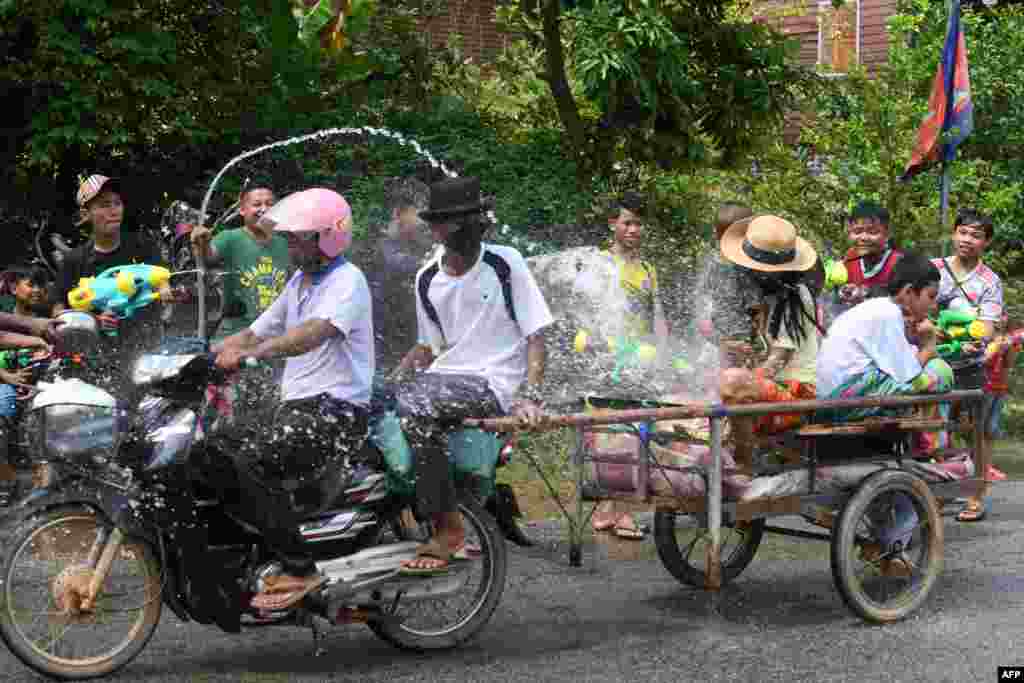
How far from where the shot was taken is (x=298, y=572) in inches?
235

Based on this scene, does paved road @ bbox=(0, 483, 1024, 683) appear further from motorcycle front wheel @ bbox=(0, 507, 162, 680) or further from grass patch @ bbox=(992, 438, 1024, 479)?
grass patch @ bbox=(992, 438, 1024, 479)

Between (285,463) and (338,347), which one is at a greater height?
(338,347)

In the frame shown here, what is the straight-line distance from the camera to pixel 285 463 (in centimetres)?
595

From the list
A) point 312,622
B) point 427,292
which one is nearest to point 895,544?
point 427,292

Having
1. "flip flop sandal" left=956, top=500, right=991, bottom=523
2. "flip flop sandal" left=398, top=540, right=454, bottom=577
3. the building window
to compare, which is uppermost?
"flip flop sandal" left=398, top=540, right=454, bottom=577

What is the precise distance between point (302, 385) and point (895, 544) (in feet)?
9.36

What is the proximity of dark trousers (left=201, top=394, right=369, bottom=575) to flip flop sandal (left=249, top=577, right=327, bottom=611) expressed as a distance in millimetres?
60

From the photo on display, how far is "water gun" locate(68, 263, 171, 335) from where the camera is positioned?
7.34 m

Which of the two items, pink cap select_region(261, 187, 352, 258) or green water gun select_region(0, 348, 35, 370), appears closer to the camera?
pink cap select_region(261, 187, 352, 258)

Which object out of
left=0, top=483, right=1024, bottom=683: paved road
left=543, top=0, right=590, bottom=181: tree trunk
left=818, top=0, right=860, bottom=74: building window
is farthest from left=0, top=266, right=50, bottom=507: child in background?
left=818, top=0, right=860, bottom=74: building window

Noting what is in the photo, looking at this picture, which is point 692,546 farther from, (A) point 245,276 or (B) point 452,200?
(A) point 245,276

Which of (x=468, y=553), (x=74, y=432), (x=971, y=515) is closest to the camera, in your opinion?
(x=74, y=432)

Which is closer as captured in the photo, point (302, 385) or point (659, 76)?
point (302, 385)

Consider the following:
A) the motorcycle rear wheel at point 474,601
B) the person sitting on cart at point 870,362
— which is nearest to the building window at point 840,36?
the person sitting on cart at point 870,362
